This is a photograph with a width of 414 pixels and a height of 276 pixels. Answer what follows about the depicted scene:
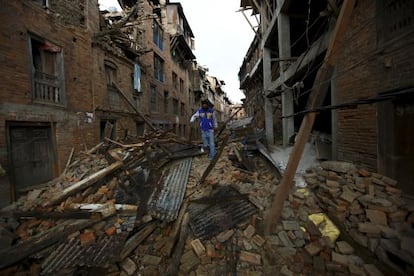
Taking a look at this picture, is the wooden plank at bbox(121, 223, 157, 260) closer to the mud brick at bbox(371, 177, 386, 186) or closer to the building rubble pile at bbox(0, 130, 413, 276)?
the building rubble pile at bbox(0, 130, 413, 276)

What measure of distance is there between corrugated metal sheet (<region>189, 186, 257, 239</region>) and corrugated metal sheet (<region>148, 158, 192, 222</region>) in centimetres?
43

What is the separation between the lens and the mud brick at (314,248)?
298 cm

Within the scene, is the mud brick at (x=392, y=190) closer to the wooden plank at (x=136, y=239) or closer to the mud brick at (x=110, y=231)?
the wooden plank at (x=136, y=239)

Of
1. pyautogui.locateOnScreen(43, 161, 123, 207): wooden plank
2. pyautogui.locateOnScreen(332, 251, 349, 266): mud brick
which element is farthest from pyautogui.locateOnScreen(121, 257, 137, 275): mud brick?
pyautogui.locateOnScreen(332, 251, 349, 266): mud brick

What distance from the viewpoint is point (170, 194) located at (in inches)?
189

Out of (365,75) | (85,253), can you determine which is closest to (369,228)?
(365,75)

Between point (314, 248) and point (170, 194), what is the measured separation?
331cm

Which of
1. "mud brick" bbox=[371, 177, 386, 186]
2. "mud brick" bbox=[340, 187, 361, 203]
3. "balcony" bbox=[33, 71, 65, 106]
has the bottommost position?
"mud brick" bbox=[340, 187, 361, 203]

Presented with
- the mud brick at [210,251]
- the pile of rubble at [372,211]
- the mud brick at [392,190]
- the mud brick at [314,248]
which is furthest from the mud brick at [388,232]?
the mud brick at [210,251]

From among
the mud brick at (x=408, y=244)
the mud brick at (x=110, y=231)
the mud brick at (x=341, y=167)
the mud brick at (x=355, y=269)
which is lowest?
the mud brick at (x=355, y=269)

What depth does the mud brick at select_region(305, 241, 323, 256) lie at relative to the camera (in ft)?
9.78

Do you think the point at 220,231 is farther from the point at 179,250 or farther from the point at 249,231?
the point at 179,250

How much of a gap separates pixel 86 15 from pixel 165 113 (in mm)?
9245

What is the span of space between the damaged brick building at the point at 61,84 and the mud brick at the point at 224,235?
6.54 metres
